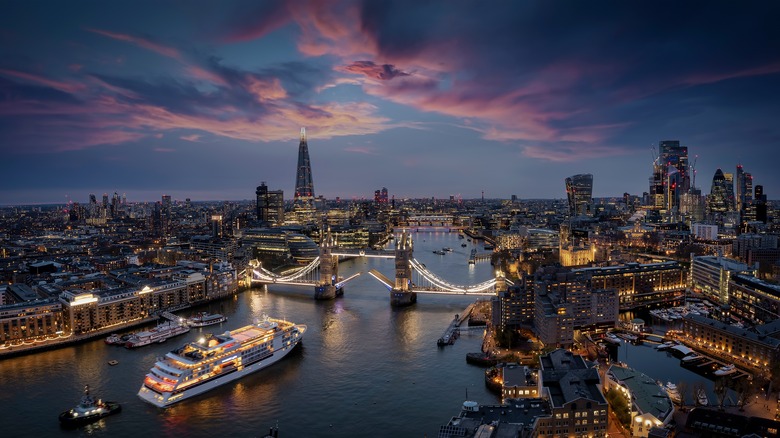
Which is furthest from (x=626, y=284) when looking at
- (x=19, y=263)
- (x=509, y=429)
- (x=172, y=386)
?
(x=19, y=263)

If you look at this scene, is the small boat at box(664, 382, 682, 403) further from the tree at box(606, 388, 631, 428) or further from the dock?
the dock

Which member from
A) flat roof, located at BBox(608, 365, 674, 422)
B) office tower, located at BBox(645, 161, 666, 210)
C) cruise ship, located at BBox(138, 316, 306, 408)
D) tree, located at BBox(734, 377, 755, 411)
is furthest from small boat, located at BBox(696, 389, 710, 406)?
office tower, located at BBox(645, 161, 666, 210)

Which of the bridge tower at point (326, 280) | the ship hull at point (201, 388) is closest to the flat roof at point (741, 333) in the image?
the ship hull at point (201, 388)

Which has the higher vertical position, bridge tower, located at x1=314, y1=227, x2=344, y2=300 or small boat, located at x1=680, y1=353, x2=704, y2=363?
bridge tower, located at x1=314, y1=227, x2=344, y2=300

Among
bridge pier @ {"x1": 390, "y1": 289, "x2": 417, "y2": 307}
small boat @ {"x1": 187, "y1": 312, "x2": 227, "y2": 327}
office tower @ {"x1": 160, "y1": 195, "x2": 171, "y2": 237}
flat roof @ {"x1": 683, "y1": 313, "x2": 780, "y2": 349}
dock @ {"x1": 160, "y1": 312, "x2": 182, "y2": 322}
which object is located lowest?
small boat @ {"x1": 187, "y1": 312, "x2": 227, "y2": 327}

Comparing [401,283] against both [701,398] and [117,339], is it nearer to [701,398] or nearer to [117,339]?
[117,339]

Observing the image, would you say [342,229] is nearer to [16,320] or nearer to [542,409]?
[16,320]
